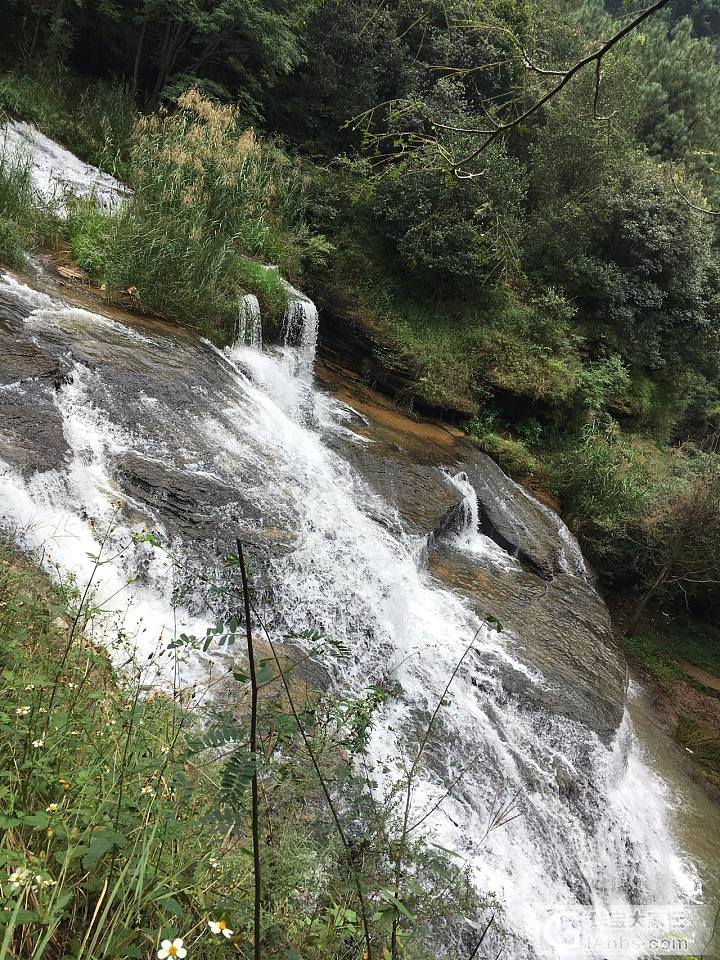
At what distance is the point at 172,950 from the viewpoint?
48.7 inches

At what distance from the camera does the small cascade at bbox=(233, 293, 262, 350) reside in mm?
7707

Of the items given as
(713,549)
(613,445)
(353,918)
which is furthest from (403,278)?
(353,918)

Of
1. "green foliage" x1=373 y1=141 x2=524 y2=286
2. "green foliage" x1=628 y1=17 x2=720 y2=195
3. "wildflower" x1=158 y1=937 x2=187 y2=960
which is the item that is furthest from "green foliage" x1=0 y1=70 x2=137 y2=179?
"green foliage" x1=628 y1=17 x2=720 y2=195

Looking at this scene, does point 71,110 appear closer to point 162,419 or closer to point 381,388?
point 381,388

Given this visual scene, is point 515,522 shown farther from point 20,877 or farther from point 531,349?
point 20,877

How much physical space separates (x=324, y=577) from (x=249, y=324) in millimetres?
4289

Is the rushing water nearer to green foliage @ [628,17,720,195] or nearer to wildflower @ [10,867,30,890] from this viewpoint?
wildflower @ [10,867,30,890]

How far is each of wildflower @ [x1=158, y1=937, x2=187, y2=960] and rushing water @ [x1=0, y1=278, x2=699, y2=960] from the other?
2076 mm

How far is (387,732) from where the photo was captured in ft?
13.4

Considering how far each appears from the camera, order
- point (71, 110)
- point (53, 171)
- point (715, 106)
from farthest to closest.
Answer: point (715, 106) < point (71, 110) < point (53, 171)

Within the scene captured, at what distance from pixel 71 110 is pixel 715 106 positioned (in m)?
16.7

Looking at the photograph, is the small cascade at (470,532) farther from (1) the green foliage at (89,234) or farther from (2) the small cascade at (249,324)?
(1) the green foliage at (89,234)

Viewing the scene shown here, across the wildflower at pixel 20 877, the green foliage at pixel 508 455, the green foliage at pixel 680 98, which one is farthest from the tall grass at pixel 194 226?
the green foliage at pixel 680 98

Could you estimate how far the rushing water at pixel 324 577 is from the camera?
3893mm
